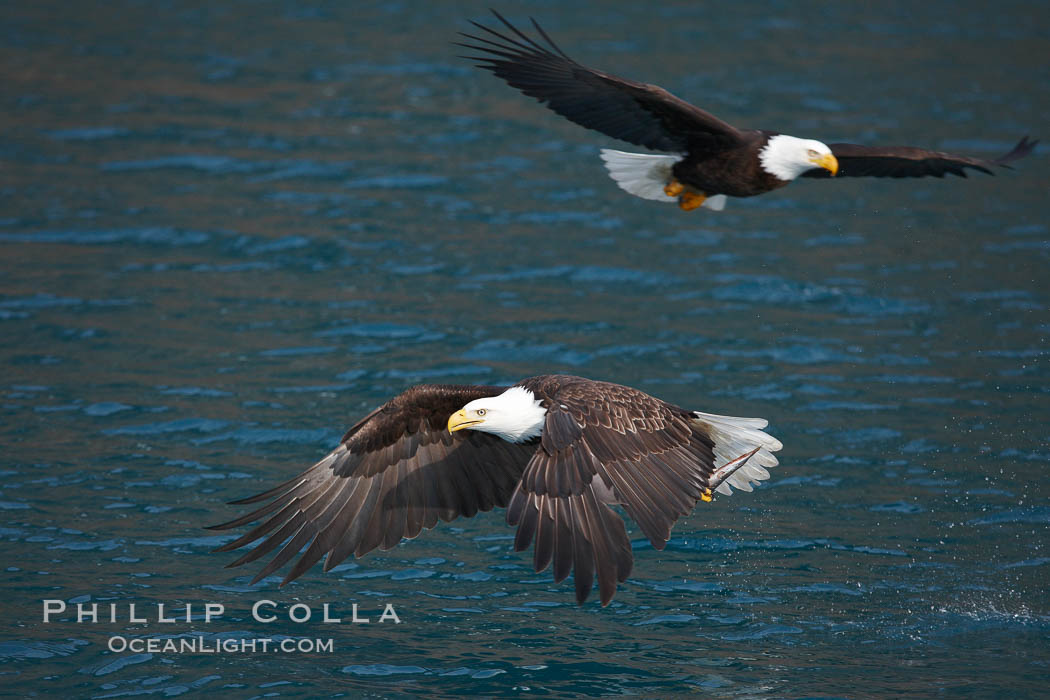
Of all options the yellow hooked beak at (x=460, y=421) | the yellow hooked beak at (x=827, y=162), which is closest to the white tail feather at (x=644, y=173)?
the yellow hooked beak at (x=827, y=162)

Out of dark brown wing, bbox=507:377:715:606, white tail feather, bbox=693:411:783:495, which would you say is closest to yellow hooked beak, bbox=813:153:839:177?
white tail feather, bbox=693:411:783:495

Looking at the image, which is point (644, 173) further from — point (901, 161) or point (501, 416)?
point (501, 416)

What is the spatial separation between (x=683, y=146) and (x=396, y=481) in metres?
2.16

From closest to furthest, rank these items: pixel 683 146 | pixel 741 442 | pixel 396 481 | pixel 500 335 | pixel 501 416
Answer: pixel 501 416 → pixel 741 442 → pixel 396 481 → pixel 683 146 → pixel 500 335

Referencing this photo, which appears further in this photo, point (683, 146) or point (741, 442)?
point (683, 146)

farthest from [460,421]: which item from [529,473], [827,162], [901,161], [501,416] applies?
[901,161]

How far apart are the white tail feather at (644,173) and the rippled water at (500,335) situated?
1.59 metres

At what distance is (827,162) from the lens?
21.0 feet

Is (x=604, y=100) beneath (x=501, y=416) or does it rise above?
above

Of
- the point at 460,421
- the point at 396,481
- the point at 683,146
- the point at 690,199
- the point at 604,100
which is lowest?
the point at 396,481

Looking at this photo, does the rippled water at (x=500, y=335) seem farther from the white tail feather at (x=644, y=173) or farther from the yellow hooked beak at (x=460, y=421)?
the white tail feather at (x=644, y=173)

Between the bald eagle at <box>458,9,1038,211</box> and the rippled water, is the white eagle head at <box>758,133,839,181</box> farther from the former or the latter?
the rippled water

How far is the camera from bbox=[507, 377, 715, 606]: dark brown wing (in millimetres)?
4723

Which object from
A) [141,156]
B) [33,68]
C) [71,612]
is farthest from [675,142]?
[33,68]
